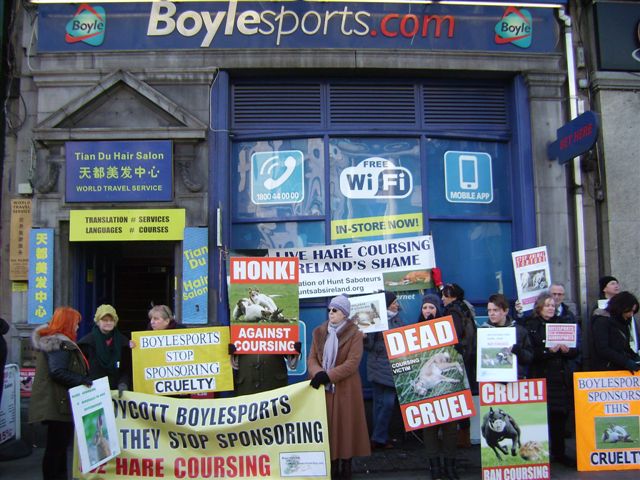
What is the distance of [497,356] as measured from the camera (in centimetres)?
581

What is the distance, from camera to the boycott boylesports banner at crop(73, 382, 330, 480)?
566 centimetres

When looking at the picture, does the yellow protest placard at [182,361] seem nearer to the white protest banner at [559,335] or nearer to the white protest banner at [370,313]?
the white protest banner at [370,313]

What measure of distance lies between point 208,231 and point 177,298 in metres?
1.00

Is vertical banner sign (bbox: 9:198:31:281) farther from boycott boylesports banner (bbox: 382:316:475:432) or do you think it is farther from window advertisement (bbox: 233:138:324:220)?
boycott boylesports banner (bbox: 382:316:475:432)

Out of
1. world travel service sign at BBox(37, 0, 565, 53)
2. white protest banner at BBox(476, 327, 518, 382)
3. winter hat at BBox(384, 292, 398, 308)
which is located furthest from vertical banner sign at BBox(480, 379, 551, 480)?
world travel service sign at BBox(37, 0, 565, 53)

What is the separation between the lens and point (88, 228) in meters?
7.92

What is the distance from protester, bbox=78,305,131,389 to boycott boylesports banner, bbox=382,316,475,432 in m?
2.74

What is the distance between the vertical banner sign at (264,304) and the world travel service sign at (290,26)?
3595mm

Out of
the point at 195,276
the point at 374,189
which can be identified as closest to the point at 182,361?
the point at 195,276

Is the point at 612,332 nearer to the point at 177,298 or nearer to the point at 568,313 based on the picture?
the point at 568,313

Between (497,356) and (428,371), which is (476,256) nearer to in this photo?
(497,356)

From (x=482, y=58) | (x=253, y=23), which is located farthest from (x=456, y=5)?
(x=253, y=23)

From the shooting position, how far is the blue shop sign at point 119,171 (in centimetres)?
801

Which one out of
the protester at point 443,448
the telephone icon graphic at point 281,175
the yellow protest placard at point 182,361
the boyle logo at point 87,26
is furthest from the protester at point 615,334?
the boyle logo at point 87,26
